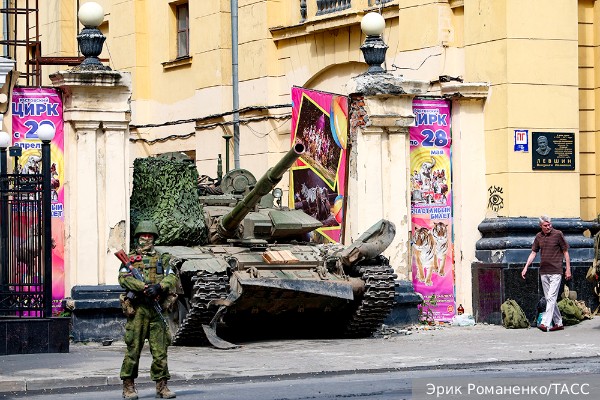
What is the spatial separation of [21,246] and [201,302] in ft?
6.83

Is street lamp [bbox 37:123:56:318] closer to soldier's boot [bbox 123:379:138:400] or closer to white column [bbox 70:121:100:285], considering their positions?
white column [bbox 70:121:100:285]

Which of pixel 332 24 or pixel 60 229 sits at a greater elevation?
pixel 332 24

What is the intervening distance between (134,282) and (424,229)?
841 cm

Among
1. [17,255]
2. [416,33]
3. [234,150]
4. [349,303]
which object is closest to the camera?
[17,255]

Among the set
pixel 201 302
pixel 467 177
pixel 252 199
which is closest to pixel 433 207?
pixel 467 177

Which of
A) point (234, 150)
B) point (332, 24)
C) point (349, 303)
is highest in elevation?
point (332, 24)

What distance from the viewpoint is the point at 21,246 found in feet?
58.7

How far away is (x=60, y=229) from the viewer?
19734mm

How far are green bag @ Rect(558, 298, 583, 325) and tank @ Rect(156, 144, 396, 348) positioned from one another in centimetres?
266

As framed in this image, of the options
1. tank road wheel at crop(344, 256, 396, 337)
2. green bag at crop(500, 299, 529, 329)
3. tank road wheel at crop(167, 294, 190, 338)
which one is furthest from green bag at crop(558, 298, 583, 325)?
tank road wheel at crop(167, 294, 190, 338)

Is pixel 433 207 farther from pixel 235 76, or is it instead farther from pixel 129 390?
pixel 129 390

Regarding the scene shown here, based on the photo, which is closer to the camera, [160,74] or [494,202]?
[494,202]

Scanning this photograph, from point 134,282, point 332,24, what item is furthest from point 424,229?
point 134,282

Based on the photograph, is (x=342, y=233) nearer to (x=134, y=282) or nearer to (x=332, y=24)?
(x=332, y=24)
